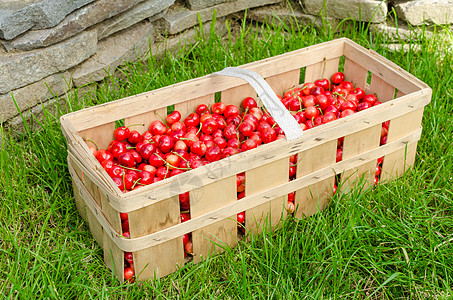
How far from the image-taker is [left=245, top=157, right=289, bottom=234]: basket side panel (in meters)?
2.11

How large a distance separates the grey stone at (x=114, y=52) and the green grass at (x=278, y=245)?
154mm

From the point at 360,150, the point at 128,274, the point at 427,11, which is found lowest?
the point at 128,274

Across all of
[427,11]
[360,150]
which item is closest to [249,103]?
[360,150]

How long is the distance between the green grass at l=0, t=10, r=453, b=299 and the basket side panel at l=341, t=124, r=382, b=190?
0.07m

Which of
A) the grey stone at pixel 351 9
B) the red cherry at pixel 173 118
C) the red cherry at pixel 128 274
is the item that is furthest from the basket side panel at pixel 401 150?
the red cherry at pixel 128 274

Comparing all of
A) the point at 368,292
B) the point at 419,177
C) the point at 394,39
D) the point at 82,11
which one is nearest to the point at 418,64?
the point at 394,39

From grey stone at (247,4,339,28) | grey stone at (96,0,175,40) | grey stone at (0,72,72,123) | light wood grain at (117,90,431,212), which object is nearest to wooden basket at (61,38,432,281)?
light wood grain at (117,90,431,212)

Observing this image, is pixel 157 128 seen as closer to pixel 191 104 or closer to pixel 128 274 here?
pixel 191 104

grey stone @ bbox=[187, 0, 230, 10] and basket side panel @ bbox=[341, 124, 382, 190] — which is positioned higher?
grey stone @ bbox=[187, 0, 230, 10]

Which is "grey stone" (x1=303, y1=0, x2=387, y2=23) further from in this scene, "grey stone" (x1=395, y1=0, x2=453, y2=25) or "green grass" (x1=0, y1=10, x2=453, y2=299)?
"green grass" (x1=0, y1=10, x2=453, y2=299)

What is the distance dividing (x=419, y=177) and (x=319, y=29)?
131 cm

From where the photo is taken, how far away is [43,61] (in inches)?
103

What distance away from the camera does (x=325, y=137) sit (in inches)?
85.7

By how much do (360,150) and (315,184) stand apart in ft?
0.76
